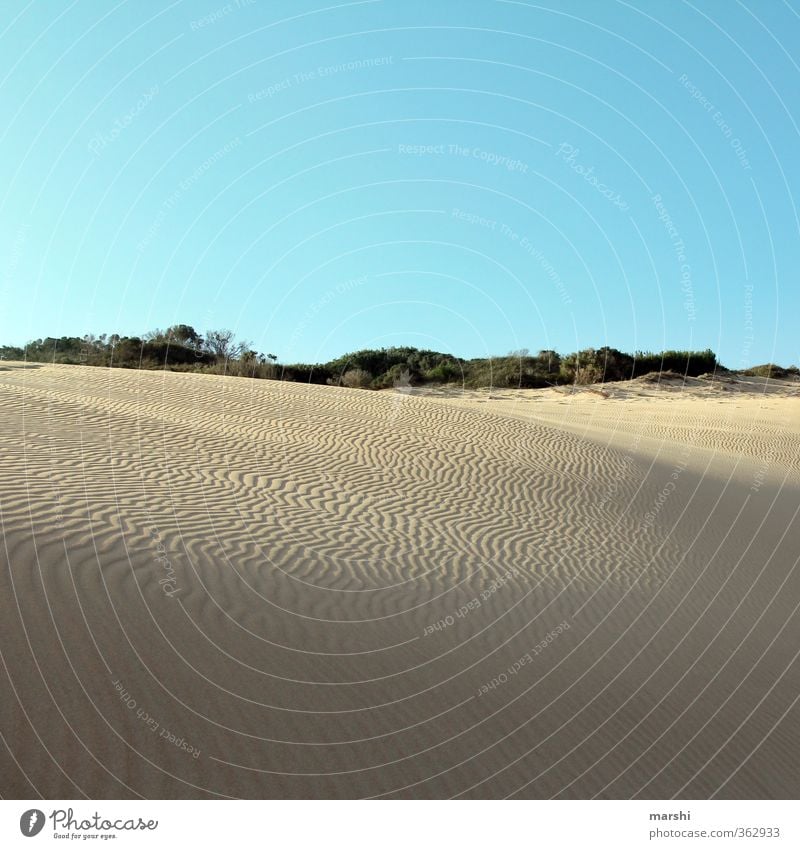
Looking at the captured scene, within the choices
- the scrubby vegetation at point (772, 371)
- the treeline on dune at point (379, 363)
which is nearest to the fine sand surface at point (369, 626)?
the treeline on dune at point (379, 363)

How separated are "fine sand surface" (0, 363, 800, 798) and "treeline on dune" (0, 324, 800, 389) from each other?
27345 millimetres

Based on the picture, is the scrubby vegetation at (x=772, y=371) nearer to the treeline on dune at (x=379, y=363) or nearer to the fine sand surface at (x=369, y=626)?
the treeline on dune at (x=379, y=363)

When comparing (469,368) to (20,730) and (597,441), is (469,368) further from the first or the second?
(20,730)

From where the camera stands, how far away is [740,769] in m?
6.50

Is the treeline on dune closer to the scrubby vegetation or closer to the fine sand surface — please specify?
the scrubby vegetation

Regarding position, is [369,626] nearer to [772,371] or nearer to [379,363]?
[379,363]

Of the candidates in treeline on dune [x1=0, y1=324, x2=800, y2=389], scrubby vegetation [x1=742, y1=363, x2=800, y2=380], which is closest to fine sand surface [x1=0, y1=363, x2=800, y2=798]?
treeline on dune [x1=0, y1=324, x2=800, y2=389]

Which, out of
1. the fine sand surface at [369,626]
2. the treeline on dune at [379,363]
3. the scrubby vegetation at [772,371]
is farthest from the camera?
the scrubby vegetation at [772,371]

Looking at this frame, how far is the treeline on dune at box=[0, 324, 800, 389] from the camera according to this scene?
41.1 m

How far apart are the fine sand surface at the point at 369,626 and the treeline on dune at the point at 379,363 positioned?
27.3 m

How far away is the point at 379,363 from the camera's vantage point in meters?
52.1

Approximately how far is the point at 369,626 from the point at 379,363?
45215 millimetres

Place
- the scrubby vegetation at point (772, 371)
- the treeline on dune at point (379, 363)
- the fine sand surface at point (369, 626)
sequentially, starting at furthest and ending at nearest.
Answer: the scrubby vegetation at point (772, 371)
the treeline on dune at point (379, 363)
the fine sand surface at point (369, 626)

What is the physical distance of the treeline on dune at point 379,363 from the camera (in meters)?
41.1
